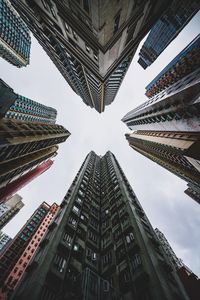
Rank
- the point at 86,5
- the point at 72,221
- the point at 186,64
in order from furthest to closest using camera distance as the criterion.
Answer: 1. the point at 186,64
2. the point at 72,221
3. the point at 86,5

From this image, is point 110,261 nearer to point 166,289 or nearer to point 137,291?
point 137,291

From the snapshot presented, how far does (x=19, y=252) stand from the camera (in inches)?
2790

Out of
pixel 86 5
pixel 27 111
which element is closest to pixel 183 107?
pixel 86 5

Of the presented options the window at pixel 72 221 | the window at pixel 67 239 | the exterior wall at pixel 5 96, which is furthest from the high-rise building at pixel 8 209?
the exterior wall at pixel 5 96

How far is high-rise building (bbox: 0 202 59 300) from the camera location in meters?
53.7

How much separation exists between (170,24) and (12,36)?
264ft

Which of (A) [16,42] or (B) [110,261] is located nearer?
(B) [110,261]

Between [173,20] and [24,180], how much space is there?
96.3 metres

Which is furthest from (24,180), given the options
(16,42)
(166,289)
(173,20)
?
(173,20)

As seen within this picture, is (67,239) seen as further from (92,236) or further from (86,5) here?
(86,5)

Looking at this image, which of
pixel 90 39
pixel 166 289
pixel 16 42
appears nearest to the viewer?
pixel 166 289

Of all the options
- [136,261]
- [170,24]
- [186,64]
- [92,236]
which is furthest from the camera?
[170,24]

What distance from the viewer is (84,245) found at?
837 inches

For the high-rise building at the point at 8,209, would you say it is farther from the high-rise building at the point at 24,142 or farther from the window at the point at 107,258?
the window at the point at 107,258
